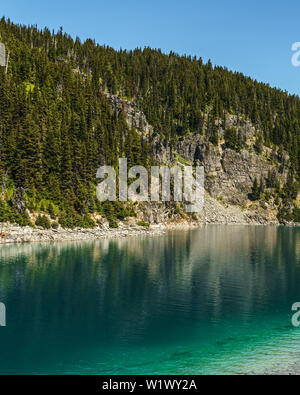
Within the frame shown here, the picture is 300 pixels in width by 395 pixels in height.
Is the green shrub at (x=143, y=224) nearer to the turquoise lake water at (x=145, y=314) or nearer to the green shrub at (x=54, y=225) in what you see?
the green shrub at (x=54, y=225)

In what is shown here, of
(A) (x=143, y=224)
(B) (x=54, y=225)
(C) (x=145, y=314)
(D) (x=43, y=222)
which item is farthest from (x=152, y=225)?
(C) (x=145, y=314)

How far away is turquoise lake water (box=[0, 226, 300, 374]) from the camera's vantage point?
27250 mm

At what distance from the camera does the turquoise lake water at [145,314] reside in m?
27.2

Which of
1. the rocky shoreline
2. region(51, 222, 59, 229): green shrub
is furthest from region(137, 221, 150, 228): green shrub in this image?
region(51, 222, 59, 229): green shrub

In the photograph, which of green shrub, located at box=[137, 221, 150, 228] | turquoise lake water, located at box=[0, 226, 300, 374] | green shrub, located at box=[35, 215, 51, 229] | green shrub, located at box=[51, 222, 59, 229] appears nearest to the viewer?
turquoise lake water, located at box=[0, 226, 300, 374]

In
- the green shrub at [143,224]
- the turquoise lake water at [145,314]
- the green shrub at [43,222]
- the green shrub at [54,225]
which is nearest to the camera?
the turquoise lake water at [145,314]

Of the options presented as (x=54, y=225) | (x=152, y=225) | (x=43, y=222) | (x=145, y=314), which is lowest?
(x=145, y=314)

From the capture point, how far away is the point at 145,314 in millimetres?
38125

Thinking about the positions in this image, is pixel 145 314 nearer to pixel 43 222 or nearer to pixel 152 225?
pixel 43 222

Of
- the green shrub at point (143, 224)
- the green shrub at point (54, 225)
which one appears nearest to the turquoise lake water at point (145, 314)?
the green shrub at point (54, 225)

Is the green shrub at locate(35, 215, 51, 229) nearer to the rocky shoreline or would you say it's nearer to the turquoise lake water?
the rocky shoreline

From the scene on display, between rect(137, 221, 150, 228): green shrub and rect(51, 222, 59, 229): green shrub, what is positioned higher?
rect(51, 222, 59, 229): green shrub

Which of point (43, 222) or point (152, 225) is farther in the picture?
point (152, 225)
